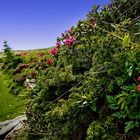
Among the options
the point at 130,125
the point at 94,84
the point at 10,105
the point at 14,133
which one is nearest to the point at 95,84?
the point at 94,84

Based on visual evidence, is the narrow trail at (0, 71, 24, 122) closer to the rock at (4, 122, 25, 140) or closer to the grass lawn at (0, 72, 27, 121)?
the grass lawn at (0, 72, 27, 121)

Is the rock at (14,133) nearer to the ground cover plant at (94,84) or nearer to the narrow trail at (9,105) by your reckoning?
the ground cover plant at (94,84)

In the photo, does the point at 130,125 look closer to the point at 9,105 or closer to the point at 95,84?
the point at 95,84

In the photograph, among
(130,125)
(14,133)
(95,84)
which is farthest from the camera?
(14,133)

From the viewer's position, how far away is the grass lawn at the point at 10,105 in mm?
14211

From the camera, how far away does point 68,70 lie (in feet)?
25.7

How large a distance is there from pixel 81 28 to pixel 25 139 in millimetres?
3188

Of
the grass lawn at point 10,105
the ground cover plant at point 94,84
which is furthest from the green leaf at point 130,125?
the grass lawn at point 10,105

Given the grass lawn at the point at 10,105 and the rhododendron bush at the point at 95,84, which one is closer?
the rhododendron bush at the point at 95,84

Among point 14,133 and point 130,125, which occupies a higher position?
point 130,125

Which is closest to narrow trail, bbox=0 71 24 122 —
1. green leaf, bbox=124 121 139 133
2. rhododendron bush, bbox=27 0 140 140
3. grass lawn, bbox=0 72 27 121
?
grass lawn, bbox=0 72 27 121

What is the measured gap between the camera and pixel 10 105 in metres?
15.9

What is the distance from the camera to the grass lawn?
1421 cm

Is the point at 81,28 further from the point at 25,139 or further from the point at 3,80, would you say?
the point at 3,80
